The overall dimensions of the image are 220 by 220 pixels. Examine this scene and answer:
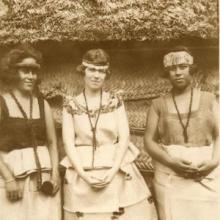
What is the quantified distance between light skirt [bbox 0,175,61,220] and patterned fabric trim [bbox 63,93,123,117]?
0.28 m

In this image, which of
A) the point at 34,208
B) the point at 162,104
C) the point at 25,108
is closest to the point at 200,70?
the point at 162,104

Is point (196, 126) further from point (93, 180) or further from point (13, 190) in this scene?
point (13, 190)

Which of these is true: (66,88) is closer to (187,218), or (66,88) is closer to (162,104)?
(162,104)

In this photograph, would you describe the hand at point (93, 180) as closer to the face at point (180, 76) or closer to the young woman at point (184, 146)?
the young woman at point (184, 146)

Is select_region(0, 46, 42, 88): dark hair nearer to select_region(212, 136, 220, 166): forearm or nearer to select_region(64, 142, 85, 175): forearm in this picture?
select_region(64, 142, 85, 175): forearm

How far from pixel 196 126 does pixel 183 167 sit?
0.48 ft

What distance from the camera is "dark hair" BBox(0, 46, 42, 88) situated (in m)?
1.89

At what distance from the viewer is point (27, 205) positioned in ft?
6.08

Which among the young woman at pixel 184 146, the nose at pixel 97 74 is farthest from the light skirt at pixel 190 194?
the nose at pixel 97 74

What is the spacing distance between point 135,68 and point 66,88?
25 cm

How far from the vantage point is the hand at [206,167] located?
6.00 feet

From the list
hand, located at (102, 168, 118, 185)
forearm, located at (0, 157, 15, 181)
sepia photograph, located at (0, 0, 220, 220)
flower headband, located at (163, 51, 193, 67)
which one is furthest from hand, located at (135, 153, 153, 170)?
forearm, located at (0, 157, 15, 181)

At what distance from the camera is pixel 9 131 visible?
1.86 meters

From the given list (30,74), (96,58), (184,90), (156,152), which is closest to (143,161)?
(156,152)
